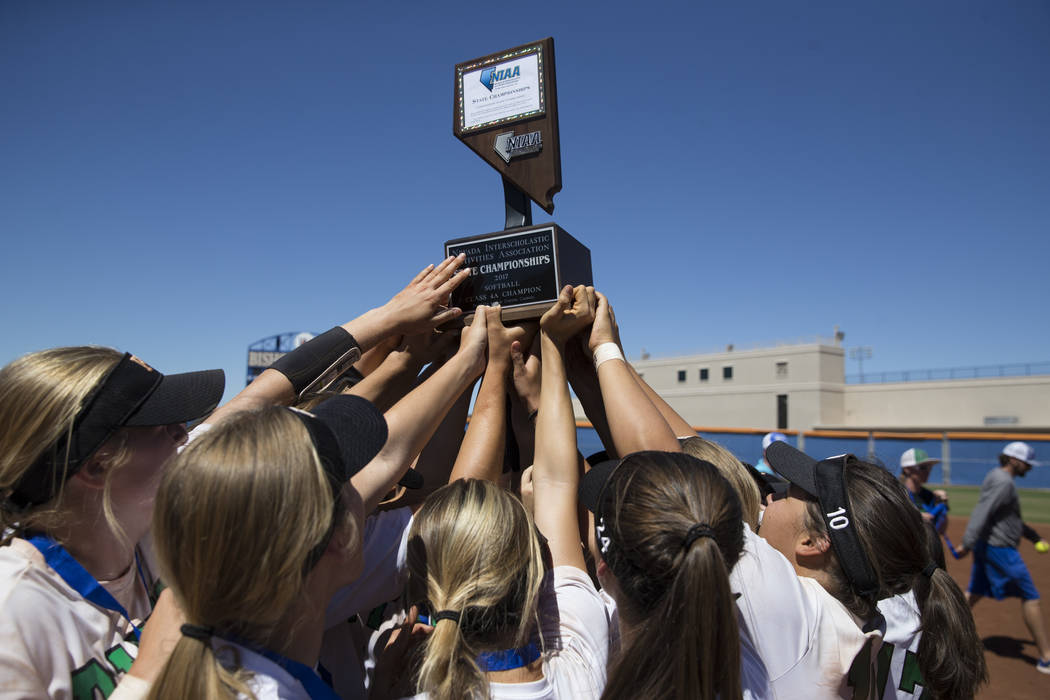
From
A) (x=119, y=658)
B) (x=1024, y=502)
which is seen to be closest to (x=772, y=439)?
(x=119, y=658)

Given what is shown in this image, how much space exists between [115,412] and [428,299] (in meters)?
1.37

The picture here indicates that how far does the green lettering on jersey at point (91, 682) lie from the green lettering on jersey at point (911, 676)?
2.54 metres

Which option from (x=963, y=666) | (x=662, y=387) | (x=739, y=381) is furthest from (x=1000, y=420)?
(x=963, y=666)

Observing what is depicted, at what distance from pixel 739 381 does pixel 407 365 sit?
173 ft

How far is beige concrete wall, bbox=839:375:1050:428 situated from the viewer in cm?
4078

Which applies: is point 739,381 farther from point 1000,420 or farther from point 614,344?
point 614,344

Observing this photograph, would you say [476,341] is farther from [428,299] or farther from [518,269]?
[518,269]

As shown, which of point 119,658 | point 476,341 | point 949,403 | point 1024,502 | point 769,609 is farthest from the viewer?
point 949,403

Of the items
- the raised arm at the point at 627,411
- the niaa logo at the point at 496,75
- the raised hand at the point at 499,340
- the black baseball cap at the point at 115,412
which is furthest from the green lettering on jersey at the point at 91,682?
the niaa logo at the point at 496,75

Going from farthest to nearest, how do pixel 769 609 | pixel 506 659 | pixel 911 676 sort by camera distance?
1. pixel 911 676
2. pixel 769 609
3. pixel 506 659

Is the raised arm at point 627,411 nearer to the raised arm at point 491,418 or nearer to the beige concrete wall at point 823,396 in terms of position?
the raised arm at point 491,418

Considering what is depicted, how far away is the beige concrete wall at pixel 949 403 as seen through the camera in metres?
40.8

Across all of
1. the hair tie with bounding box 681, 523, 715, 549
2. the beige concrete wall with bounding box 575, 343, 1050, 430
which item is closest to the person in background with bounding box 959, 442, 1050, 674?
the hair tie with bounding box 681, 523, 715, 549

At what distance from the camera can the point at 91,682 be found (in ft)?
4.44
